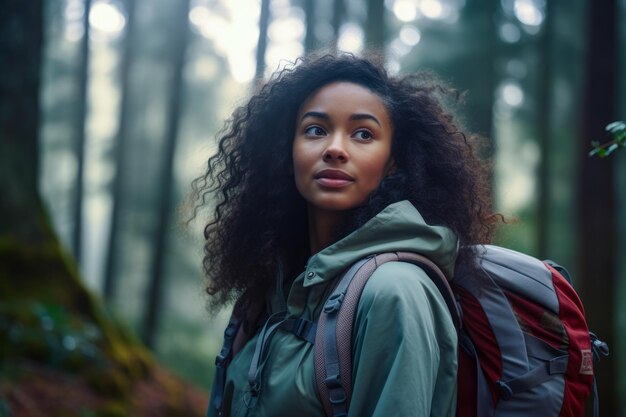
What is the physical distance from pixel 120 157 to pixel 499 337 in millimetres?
17197

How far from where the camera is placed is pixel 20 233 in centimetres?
612

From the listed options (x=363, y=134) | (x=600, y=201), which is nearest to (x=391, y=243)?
(x=363, y=134)

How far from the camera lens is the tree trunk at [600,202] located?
7.03 m

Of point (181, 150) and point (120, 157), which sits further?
point (181, 150)

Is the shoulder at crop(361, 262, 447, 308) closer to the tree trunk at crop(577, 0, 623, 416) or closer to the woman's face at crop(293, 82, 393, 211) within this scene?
the woman's face at crop(293, 82, 393, 211)

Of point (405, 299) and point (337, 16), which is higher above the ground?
point (337, 16)

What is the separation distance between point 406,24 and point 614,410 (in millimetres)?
10650

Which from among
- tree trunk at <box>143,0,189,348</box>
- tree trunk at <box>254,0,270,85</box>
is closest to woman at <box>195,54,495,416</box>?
tree trunk at <box>254,0,270,85</box>

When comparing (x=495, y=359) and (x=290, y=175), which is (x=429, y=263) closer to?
(x=495, y=359)

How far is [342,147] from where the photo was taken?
8.57 ft

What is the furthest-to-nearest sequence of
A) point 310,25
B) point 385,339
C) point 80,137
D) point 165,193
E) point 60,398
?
point 80,137, point 165,193, point 310,25, point 60,398, point 385,339

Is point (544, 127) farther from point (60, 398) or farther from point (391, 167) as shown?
point (391, 167)

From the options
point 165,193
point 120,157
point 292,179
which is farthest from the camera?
point 120,157

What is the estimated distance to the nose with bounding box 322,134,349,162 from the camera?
259cm
